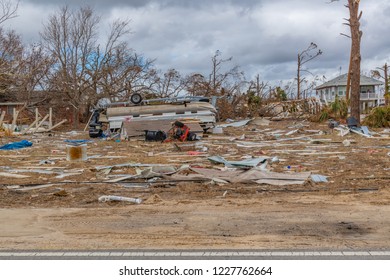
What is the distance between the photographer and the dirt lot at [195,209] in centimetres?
577

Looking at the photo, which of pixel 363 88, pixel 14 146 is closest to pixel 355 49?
pixel 14 146

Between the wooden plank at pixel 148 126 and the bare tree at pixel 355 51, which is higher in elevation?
the bare tree at pixel 355 51

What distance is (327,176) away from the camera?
1081 centimetres

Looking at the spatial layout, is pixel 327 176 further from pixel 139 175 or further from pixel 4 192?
pixel 4 192

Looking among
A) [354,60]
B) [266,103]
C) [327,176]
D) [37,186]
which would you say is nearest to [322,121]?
[354,60]

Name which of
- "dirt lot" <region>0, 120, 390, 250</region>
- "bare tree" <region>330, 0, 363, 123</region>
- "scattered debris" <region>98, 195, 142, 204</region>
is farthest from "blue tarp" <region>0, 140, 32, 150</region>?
"bare tree" <region>330, 0, 363, 123</region>

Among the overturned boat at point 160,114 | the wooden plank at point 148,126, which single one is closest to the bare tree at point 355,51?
the overturned boat at point 160,114

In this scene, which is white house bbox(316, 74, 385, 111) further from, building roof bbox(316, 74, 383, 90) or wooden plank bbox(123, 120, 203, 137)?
wooden plank bbox(123, 120, 203, 137)

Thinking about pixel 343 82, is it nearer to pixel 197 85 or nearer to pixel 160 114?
pixel 197 85

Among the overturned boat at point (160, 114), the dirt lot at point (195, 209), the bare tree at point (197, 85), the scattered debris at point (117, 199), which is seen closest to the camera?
the dirt lot at point (195, 209)

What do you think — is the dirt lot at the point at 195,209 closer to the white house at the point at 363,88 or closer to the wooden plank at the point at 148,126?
the wooden plank at the point at 148,126

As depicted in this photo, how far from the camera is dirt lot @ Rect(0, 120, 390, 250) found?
5766 millimetres

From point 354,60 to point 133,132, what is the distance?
40.9 feet

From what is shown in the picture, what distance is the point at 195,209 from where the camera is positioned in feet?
25.3
